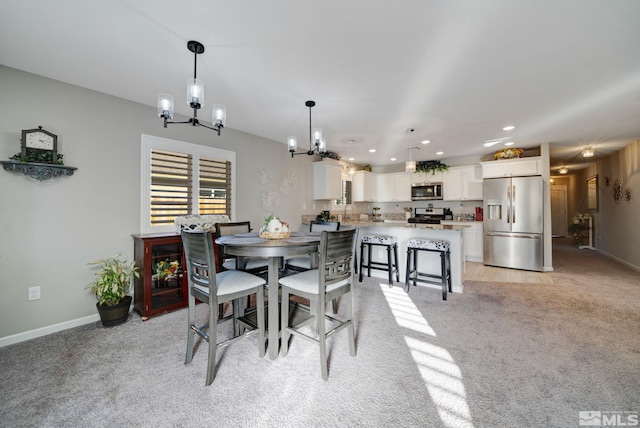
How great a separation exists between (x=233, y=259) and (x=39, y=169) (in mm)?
1927

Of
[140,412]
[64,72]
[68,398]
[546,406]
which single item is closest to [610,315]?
[546,406]

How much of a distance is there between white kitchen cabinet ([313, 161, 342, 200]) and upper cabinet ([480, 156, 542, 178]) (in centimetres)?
311

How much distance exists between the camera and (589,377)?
175 centimetres

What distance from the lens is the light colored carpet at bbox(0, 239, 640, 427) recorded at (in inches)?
56.7

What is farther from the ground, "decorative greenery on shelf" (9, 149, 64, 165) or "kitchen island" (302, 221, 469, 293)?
"decorative greenery on shelf" (9, 149, 64, 165)

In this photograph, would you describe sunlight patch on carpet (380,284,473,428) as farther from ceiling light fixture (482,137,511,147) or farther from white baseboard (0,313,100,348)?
ceiling light fixture (482,137,511,147)

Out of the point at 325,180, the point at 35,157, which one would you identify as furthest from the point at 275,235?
the point at 325,180

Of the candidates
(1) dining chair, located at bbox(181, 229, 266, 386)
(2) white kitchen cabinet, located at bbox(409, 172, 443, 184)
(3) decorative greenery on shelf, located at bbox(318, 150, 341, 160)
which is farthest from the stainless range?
(1) dining chair, located at bbox(181, 229, 266, 386)

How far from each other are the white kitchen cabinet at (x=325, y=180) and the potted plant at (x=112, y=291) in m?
3.44

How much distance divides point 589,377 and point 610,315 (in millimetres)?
1686

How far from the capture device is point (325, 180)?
5203 millimetres

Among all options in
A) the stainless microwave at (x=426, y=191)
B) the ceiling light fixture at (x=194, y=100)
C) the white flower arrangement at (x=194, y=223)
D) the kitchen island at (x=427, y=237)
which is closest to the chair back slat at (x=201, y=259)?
the ceiling light fixture at (x=194, y=100)

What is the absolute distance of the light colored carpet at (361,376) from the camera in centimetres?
144

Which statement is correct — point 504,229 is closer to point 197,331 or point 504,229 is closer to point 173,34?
point 197,331
